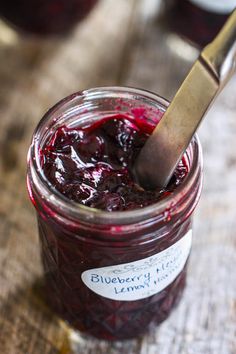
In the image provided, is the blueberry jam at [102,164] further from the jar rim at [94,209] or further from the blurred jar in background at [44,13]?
the blurred jar in background at [44,13]

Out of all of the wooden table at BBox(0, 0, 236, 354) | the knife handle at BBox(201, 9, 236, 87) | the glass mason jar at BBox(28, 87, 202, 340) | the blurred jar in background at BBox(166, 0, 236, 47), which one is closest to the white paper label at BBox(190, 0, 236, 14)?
the blurred jar in background at BBox(166, 0, 236, 47)

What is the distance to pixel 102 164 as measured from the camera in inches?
36.1

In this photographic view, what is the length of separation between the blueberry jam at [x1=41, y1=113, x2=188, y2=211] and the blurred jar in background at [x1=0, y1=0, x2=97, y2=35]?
0.46 meters

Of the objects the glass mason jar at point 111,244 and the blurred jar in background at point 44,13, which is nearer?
the glass mason jar at point 111,244

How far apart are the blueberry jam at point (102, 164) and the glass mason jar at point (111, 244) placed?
0.07 feet

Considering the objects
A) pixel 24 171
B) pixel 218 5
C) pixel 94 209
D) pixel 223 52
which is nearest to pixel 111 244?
pixel 94 209

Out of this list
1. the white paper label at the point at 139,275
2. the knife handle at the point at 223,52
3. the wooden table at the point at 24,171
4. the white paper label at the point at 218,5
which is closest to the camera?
the knife handle at the point at 223,52

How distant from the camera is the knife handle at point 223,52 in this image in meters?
0.77

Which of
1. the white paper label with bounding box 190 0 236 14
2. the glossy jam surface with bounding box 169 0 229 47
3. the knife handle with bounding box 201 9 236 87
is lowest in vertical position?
the glossy jam surface with bounding box 169 0 229 47

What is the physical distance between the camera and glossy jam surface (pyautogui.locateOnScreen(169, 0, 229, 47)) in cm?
130

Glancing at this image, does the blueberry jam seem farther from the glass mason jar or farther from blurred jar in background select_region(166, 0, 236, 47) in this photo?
blurred jar in background select_region(166, 0, 236, 47)

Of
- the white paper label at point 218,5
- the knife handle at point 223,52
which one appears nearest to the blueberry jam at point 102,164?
the knife handle at point 223,52

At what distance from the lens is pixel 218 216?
3.82 feet

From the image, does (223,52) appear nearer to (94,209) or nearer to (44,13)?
(94,209)
